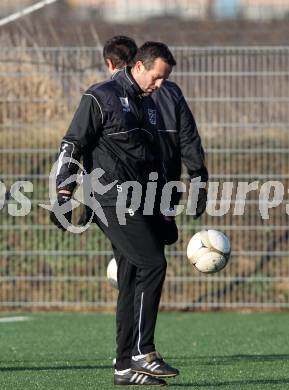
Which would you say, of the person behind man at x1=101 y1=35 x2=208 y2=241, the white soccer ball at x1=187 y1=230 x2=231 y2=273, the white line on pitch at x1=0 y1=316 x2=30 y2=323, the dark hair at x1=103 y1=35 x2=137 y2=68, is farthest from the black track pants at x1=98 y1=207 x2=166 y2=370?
the white line on pitch at x1=0 y1=316 x2=30 y2=323

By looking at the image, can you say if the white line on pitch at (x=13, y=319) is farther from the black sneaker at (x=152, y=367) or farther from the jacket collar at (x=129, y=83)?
the jacket collar at (x=129, y=83)

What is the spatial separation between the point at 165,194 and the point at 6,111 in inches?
216

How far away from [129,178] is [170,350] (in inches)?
112

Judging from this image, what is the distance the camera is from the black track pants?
680 centimetres

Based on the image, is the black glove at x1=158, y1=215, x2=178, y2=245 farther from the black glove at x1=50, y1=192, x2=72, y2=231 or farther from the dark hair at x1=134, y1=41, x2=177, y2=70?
the dark hair at x1=134, y1=41, x2=177, y2=70

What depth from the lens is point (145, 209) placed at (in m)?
6.90

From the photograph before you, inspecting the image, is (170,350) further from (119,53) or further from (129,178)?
(129,178)

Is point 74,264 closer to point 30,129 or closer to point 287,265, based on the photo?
point 30,129

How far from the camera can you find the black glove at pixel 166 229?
277 inches

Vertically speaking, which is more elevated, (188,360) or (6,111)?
(6,111)

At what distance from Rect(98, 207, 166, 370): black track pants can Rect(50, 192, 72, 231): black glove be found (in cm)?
24

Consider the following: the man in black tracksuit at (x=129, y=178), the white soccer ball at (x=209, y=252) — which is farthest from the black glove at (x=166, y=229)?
the white soccer ball at (x=209, y=252)

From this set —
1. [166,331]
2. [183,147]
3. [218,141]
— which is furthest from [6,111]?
[183,147]

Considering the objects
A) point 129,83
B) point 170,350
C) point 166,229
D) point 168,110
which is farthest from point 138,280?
point 170,350
